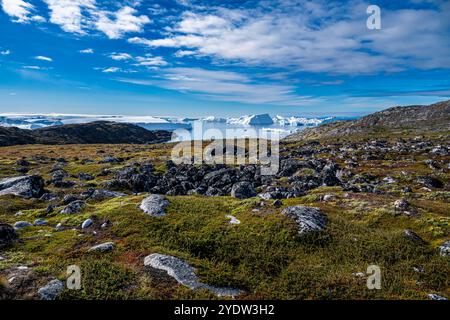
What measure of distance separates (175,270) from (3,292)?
28.9ft

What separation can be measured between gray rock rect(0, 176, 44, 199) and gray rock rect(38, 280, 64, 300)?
3695 centimetres

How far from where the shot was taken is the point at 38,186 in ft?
162

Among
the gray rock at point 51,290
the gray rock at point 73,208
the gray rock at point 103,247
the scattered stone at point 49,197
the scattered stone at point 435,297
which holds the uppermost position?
the gray rock at point 73,208

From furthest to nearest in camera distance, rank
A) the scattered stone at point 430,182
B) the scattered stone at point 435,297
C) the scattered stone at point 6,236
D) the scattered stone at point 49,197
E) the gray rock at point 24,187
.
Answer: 1. the scattered stone at point 430,182
2. the gray rock at point 24,187
3. the scattered stone at point 49,197
4. the scattered stone at point 6,236
5. the scattered stone at point 435,297

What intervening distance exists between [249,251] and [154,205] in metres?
11.9

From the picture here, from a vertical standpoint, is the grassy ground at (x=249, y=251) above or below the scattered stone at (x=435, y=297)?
above

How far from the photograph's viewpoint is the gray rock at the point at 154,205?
2732cm

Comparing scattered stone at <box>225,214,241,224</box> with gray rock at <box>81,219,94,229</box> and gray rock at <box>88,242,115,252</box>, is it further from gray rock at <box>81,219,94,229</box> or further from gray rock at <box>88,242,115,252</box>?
gray rock at <box>81,219,94,229</box>

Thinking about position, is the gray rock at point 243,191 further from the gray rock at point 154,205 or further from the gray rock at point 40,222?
the gray rock at point 40,222

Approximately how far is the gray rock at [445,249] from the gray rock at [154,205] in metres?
23.0

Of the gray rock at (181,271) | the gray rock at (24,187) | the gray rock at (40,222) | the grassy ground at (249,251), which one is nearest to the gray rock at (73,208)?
the grassy ground at (249,251)

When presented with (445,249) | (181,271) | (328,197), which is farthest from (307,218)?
(181,271)
